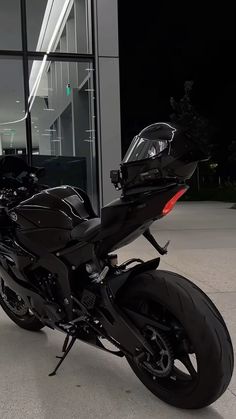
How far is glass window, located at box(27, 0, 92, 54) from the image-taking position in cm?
1038

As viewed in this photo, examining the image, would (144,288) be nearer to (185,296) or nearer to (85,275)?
(185,296)

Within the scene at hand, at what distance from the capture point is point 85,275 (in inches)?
116

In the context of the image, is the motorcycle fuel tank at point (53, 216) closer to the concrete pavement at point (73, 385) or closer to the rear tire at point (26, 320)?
the concrete pavement at point (73, 385)

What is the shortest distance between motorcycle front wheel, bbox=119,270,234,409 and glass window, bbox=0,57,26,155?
8014mm

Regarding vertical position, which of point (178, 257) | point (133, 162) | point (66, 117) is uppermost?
point (66, 117)

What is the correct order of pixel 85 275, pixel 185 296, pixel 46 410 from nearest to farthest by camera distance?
pixel 185 296
pixel 46 410
pixel 85 275

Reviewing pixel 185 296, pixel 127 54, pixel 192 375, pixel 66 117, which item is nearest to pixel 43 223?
pixel 185 296

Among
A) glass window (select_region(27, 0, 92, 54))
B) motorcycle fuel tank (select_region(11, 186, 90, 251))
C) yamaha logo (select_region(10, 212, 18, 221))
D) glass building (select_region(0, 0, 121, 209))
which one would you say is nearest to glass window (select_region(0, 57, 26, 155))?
glass building (select_region(0, 0, 121, 209))

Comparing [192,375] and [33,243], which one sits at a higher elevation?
[33,243]

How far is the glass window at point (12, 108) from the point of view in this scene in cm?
1015

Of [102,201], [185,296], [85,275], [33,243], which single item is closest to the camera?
[185,296]

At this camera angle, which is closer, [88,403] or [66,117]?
[88,403]

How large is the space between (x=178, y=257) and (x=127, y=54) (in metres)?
22.7

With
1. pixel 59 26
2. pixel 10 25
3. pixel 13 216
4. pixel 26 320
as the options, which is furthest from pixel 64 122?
pixel 13 216
